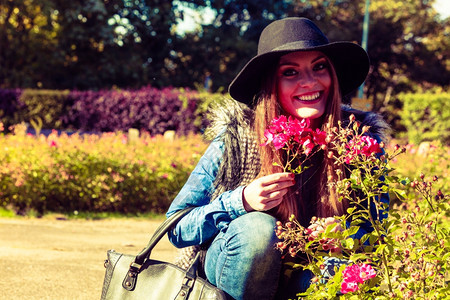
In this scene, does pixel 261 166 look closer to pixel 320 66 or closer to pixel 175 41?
pixel 320 66

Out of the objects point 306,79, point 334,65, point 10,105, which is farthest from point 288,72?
point 10,105

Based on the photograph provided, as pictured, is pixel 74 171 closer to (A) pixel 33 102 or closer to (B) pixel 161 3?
(A) pixel 33 102

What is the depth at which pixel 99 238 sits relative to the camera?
4.23 m

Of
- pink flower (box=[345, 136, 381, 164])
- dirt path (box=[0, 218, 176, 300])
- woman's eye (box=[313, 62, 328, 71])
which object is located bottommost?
dirt path (box=[0, 218, 176, 300])

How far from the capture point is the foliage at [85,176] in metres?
4.94

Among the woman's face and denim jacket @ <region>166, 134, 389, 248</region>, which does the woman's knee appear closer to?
denim jacket @ <region>166, 134, 389, 248</region>

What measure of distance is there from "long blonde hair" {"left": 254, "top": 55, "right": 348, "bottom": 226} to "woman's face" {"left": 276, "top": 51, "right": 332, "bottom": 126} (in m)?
0.03

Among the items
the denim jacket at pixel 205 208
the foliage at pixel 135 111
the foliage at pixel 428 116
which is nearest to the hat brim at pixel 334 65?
the denim jacket at pixel 205 208

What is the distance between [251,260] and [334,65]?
93cm

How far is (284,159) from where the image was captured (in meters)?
2.14

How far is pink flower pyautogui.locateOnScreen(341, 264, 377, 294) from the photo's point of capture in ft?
4.52

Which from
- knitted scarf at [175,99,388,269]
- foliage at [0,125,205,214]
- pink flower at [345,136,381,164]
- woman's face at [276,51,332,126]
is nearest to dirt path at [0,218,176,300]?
foliage at [0,125,205,214]

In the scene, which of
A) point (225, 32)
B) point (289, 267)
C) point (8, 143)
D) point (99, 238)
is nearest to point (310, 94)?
point (289, 267)

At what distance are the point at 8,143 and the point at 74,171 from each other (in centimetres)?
86
